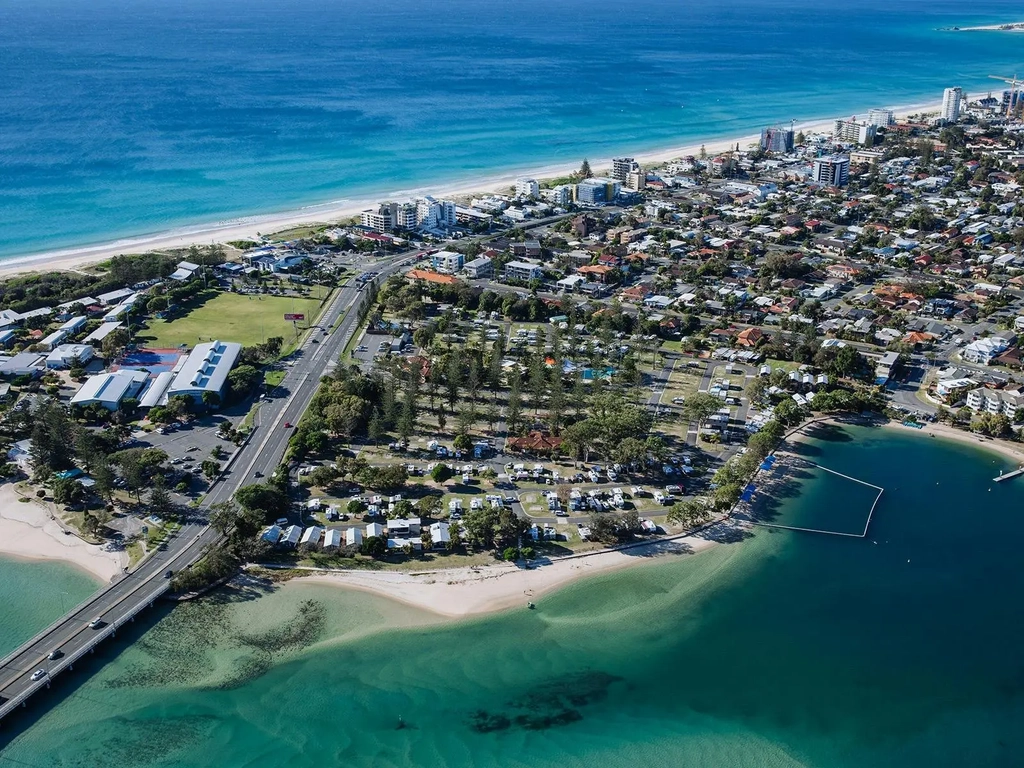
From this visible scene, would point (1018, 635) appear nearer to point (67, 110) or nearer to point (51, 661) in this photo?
point (51, 661)

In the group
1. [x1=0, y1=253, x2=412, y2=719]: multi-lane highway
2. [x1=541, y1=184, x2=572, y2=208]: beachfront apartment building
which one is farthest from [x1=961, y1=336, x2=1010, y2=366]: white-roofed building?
[x1=541, y1=184, x2=572, y2=208]: beachfront apartment building

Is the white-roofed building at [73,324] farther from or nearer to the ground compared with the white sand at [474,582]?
farther from the ground

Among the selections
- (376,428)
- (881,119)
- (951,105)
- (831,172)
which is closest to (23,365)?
(376,428)

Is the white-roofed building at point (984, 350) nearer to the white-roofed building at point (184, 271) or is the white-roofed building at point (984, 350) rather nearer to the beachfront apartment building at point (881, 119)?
the white-roofed building at point (184, 271)

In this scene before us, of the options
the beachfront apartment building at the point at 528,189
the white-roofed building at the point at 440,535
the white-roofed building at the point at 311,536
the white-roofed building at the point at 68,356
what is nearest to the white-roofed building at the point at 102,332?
the white-roofed building at the point at 68,356

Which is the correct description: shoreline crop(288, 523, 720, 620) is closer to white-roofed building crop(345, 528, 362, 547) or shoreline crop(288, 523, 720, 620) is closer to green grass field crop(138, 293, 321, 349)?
white-roofed building crop(345, 528, 362, 547)
